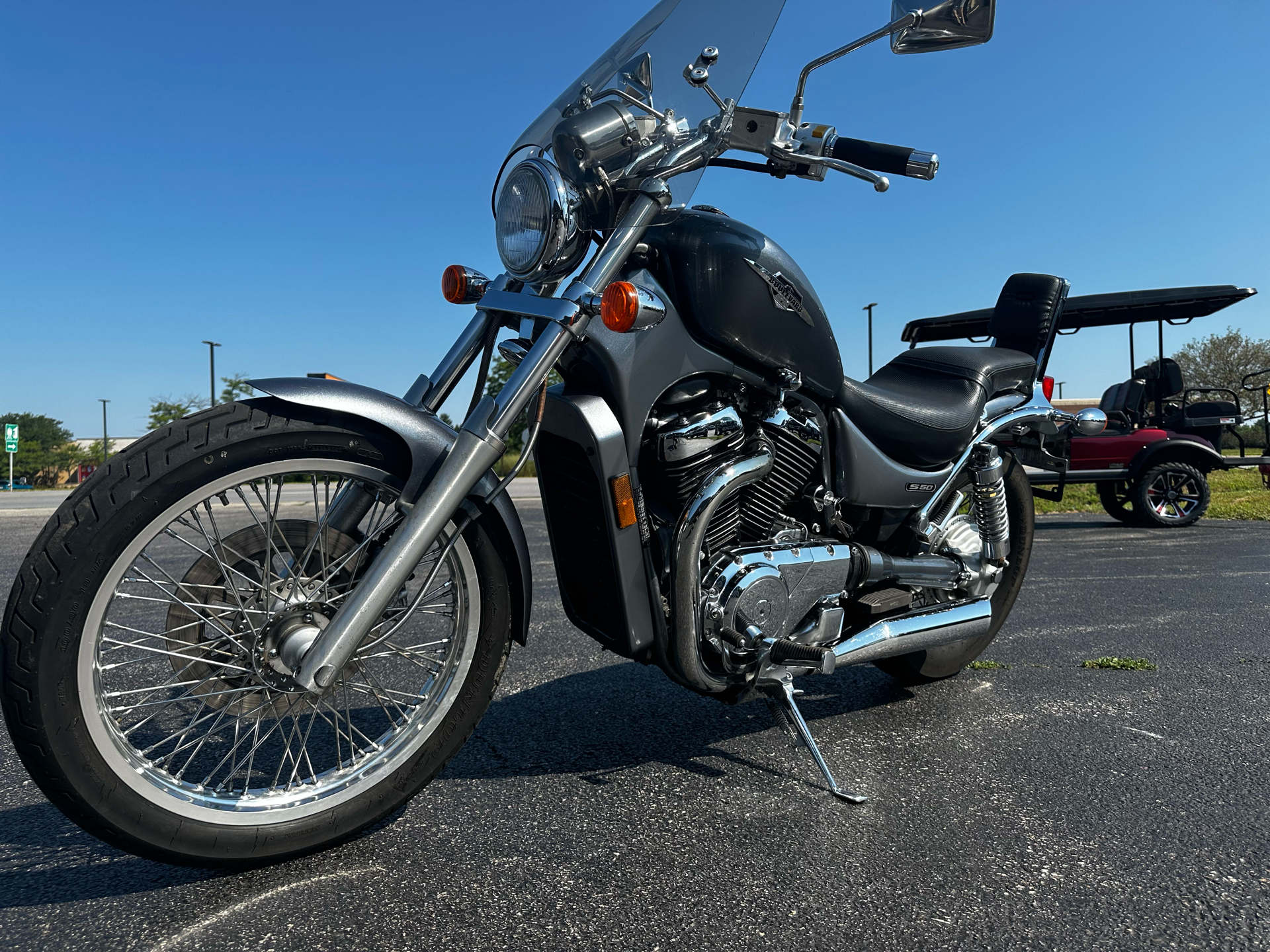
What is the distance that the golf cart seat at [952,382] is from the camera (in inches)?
107

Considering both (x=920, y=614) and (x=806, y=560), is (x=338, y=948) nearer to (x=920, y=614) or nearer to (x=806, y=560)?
(x=806, y=560)

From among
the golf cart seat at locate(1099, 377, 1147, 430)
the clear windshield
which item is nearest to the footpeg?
the clear windshield

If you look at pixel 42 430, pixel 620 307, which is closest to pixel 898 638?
pixel 620 307

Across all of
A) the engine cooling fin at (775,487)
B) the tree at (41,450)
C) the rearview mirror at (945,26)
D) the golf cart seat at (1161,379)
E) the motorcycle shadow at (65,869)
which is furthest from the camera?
the tree at (41,450)

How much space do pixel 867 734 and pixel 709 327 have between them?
1.47 meters

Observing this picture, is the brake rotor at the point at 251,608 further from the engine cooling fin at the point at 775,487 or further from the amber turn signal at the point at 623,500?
the engine cooling fin at the point at 775,487

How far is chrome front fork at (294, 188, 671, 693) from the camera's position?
5.99 feet

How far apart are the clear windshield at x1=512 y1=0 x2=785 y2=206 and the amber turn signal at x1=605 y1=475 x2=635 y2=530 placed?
834mm

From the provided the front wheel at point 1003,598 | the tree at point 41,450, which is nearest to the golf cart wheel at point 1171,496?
the front wheel at point 1003,598

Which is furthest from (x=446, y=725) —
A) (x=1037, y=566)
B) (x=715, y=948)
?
(x=1037, y=566)

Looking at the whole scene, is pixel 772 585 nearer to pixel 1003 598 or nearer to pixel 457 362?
pixel 457 362

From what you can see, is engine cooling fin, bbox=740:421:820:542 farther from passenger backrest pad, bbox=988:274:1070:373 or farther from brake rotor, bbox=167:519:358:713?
passenger backrest pad, bbox=988:274:1070:373

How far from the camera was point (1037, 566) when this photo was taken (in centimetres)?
632

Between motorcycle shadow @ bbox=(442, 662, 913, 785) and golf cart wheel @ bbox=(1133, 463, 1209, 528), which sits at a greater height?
motorcycle shadow @ bbox=(442, 662, 913, 785)
